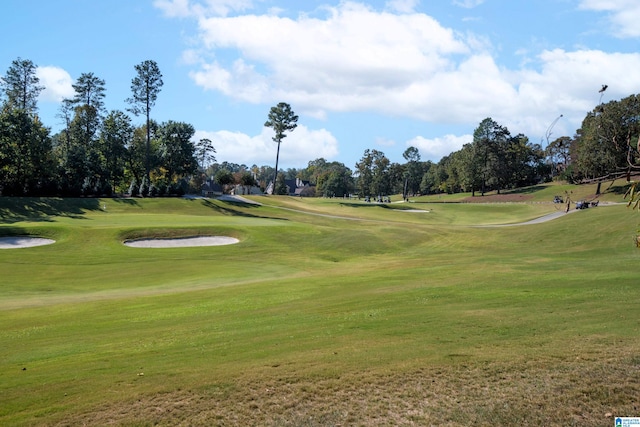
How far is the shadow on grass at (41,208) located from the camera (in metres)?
49.4

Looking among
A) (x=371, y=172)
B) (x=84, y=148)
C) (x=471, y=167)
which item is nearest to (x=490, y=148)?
(x=471, y=167)

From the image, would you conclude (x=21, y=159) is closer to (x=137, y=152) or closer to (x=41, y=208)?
(x=41, y=208)

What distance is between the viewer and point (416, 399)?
7914 millimetres

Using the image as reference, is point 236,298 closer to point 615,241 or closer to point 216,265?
point 216,265

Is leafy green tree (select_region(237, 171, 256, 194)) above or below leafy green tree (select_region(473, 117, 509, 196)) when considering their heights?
below

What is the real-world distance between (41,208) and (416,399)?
184ft

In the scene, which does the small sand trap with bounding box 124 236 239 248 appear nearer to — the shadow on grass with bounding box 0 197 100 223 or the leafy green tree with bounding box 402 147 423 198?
the shadow on grass with bounding box 0 197 100 223

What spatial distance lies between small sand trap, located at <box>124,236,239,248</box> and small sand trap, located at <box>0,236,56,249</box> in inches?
209

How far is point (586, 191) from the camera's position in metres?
89.4

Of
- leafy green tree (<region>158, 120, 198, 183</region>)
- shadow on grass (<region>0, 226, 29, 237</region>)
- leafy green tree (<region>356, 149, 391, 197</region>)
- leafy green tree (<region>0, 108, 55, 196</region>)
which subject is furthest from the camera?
leafy green tree (<region>356, 149, 391, 197</region>)

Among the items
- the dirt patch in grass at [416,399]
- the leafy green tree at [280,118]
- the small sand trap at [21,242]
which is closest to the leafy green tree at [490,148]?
the leafy green tree at [280,118]

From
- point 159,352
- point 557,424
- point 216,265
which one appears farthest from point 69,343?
point 216,265

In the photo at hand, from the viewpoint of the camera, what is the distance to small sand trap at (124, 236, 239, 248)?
113 feet

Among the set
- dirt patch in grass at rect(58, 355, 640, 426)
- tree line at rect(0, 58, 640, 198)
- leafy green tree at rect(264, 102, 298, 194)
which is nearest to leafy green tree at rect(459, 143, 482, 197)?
tree line at rect(0, 58, 640, 198)
